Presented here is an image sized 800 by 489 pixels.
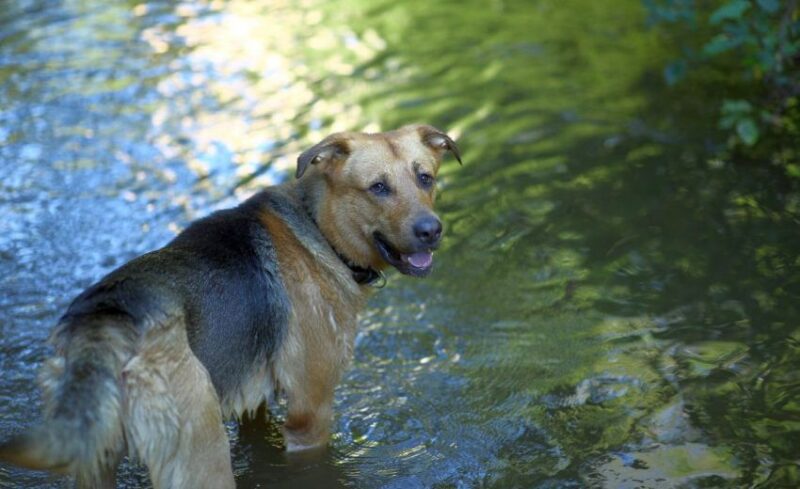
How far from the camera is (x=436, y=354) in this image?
6930 mm

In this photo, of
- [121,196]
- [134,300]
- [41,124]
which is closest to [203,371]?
[134,300]

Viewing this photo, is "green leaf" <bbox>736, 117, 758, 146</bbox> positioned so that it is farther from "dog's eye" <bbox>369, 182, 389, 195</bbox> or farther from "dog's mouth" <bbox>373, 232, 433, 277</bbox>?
"dog's eye" <bbox>369, 182, 389, 195</bbox>

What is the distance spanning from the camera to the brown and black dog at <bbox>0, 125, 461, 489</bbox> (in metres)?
4.14

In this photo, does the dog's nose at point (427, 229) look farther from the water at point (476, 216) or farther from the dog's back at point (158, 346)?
the water at point (476, 216)

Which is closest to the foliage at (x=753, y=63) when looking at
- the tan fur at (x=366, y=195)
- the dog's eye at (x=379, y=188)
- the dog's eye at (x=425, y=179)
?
the dog's eye at (x=425, y=179)

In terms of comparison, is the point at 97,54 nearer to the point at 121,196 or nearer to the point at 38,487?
the point at 121,196

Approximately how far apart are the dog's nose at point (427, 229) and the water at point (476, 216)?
143cm

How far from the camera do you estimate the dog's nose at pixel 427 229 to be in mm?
5422

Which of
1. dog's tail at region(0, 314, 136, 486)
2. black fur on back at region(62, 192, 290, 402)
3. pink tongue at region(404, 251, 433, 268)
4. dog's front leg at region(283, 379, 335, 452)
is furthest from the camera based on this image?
pink tongue at region(404, 251, 433, 268)

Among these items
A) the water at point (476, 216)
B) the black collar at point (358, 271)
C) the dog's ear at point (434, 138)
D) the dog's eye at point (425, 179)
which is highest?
the dog's ear at point (434, 138)

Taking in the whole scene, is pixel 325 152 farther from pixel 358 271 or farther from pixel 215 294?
pixel 215 294

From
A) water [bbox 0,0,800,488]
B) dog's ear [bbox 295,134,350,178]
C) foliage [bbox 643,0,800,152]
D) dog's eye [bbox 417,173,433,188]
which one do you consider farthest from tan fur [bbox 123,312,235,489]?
foliage [bbox 643,0,800,152]

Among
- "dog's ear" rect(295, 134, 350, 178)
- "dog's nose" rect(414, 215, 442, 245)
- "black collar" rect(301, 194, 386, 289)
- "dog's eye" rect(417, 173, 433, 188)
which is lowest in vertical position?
"black collar" rect(301, 194, 386, 289)

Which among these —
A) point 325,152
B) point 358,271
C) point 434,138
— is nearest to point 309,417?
point 358,271
